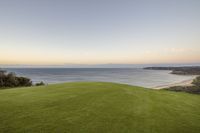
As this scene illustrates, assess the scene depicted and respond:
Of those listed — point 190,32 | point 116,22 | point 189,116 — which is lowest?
point 189,116

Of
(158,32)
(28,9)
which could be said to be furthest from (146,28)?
(28,9)

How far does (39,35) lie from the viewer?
25.5 meters

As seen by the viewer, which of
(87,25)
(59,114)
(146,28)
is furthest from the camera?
(87,25)

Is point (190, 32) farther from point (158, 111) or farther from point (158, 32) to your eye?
point (158, 111)

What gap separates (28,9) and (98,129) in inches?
813

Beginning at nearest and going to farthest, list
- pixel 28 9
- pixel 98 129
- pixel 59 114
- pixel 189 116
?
1. pixel 98 129
2. pixel 59 114
3. pixel 189 116
4. pixel 28 9

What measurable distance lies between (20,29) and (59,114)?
21131 millimetres

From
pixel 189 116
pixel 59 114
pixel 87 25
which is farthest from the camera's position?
pixel 87 25

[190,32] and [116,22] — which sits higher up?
[116,22]

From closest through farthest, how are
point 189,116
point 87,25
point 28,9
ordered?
point 189,116
point 28,9
point 87,25

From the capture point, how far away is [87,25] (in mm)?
27984

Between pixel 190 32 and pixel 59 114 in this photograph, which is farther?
pixel 190 32

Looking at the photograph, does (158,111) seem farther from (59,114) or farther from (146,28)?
(146,28)

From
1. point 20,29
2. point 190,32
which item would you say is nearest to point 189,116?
point 190,32
